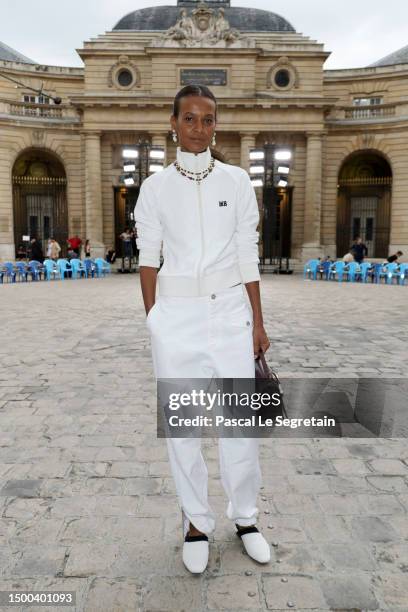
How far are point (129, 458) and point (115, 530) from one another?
101 cm

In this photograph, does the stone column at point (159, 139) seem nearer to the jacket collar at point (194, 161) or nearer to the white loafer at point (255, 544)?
the jacket collar at point (194, 161)

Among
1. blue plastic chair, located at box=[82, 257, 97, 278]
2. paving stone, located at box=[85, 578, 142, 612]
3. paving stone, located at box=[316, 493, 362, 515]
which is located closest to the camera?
paving stone, located at box=[85, 578, 142, 612]

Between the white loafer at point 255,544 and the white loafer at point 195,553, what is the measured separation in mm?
208

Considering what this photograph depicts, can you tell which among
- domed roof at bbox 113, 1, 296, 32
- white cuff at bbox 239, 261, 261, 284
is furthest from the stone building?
white cuff at bbox 239, 261, 261, 284

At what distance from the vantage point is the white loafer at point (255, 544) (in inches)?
102

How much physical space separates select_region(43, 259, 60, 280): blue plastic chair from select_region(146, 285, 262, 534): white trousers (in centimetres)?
1988

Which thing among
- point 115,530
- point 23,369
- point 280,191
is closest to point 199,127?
point 115,530

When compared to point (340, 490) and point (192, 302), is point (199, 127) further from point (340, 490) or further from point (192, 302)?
point (340, 490)

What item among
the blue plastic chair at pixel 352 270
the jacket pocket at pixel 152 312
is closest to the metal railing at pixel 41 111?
the blue plastic chair at pixel 352 270

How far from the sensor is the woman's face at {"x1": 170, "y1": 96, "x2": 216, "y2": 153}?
2531 millimetres

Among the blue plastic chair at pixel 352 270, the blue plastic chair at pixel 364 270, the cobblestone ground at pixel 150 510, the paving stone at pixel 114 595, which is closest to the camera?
the paving stone at pixel 114 595

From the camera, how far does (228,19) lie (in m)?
33.3

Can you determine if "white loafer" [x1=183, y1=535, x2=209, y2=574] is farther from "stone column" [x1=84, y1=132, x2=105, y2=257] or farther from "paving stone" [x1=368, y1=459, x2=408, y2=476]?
"stone column" [x1=84, y1=132, x2=105, y2=257]

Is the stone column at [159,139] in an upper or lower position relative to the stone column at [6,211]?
upper
